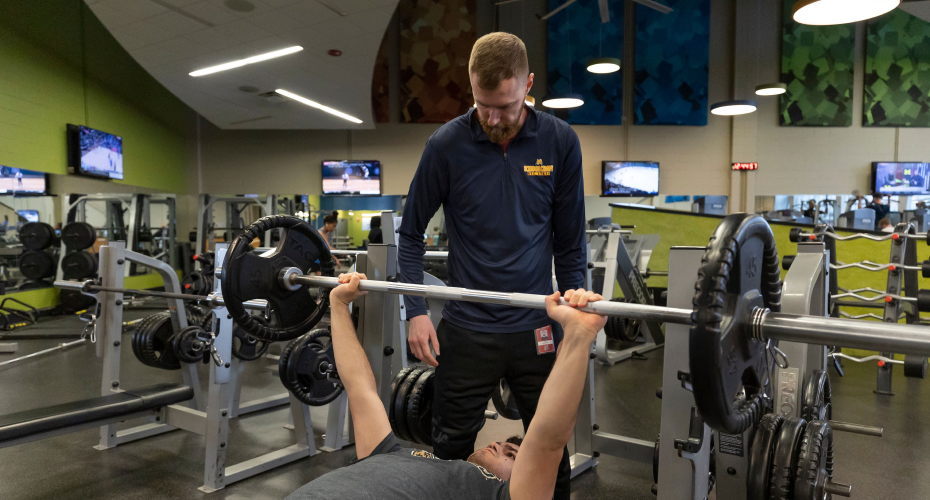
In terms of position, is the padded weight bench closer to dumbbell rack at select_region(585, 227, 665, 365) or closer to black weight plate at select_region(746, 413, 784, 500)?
black weight plate at select_region(746, 413, 784, 500)

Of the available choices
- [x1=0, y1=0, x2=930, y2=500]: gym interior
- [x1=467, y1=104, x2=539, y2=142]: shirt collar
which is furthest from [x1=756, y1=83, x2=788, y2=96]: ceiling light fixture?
[x1=467, y1=104, x2=539, y2=142]: shirt collar

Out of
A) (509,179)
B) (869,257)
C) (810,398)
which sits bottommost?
(810,398)

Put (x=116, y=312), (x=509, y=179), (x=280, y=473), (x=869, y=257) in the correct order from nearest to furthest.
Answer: (x=509, y=179) < (x=280, y=473) < (x=116, y=312) < (x=869, y=257)

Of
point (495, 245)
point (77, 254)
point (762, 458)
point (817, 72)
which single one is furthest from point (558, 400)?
point (817, 72)

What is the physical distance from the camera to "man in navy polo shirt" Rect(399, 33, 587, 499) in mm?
1373

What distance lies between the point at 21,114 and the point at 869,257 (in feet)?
26.5

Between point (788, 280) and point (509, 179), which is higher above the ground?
point (509, 179)

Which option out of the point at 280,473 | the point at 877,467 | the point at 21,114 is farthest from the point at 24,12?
the point at 877,467

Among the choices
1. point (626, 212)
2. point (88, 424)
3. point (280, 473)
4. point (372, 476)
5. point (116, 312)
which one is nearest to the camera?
point (372, 476)

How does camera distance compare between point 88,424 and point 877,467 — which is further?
point 877,467

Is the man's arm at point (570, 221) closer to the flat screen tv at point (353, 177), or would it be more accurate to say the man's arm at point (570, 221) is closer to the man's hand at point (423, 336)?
the man's hand at point (423, 336)

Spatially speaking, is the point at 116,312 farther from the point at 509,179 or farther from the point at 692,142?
the point at 692,142

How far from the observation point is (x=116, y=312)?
108 inches

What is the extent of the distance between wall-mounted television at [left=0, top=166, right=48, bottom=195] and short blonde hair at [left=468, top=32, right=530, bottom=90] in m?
6.36
